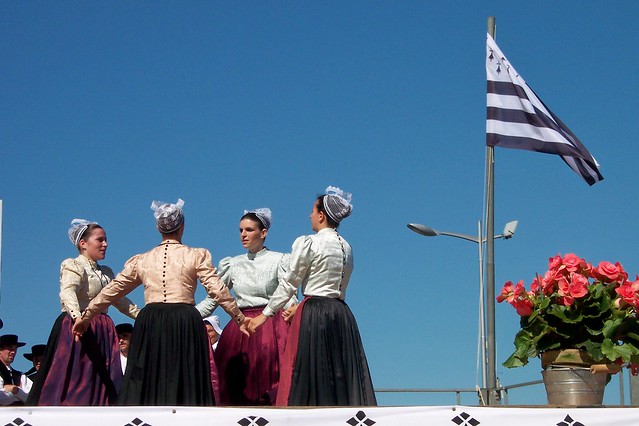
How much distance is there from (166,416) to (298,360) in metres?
1.69

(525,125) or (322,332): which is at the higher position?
(525,125)

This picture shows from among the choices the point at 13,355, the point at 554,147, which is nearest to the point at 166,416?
the point at 13,355

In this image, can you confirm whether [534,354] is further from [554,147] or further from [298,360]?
[554,147]

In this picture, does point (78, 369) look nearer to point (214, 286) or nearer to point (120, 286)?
point (120, 286)

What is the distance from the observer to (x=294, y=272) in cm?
873

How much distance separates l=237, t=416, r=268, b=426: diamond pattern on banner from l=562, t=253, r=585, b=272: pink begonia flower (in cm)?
236

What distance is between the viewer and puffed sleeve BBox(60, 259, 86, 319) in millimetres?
9211

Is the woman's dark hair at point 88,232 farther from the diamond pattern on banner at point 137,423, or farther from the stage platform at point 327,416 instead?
the diamond pattern on banner at point 137,423

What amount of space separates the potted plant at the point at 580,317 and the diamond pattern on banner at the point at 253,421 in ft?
6.28

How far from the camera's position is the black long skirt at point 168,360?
8414mm

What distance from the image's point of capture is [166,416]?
23.2ft

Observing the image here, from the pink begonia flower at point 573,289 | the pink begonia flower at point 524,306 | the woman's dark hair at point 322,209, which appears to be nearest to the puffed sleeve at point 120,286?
the woman's dark hair at point 322,209

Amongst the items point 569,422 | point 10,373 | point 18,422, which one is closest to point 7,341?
point 10,373

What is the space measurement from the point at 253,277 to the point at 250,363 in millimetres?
678
